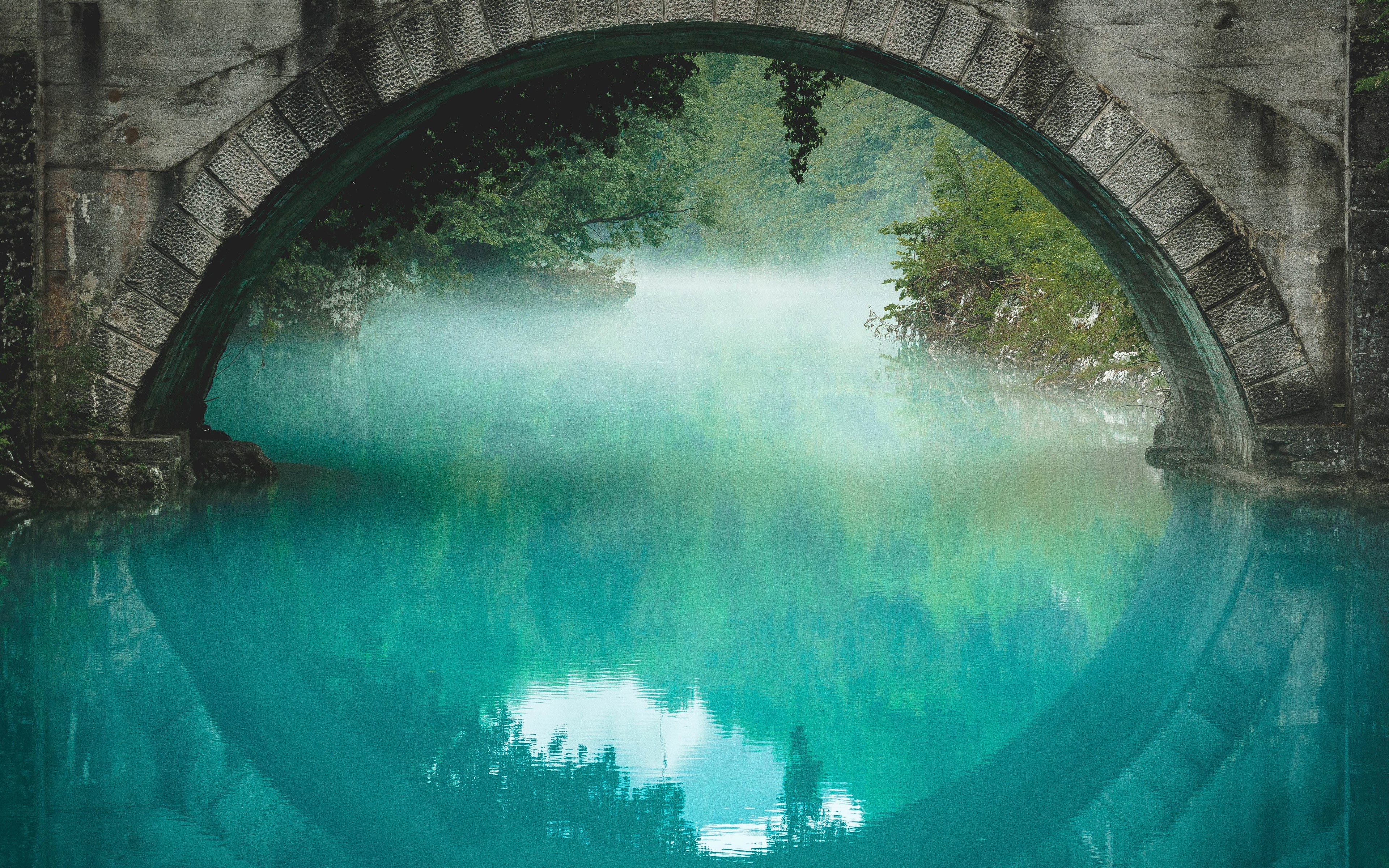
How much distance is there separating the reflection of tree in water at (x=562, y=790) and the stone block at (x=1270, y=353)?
207 inches

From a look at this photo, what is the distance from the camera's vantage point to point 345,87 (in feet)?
24.9

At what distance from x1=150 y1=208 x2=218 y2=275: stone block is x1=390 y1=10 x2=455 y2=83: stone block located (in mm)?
1569

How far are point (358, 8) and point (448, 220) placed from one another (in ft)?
59.8

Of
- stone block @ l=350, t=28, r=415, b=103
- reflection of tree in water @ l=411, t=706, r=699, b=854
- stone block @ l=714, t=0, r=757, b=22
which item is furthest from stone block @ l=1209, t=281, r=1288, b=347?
reflection of tree in water @ l=411, t=706, r=699, b=854

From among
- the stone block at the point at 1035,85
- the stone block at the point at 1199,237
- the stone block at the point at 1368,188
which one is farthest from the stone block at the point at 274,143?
the stone block at the point at 1368,188

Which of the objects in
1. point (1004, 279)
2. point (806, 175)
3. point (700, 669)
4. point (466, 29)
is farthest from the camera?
point (806, 175)

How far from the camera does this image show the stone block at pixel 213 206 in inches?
303

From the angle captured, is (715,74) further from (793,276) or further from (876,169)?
(876,169)

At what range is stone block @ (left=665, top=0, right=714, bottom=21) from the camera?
7.60 metres

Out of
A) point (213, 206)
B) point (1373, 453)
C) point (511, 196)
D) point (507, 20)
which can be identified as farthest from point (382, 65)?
point (511, 196)

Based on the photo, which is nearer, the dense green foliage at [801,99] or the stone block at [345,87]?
the stone block at [345,87]

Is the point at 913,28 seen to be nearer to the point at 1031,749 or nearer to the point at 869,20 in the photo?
the point at 869,20

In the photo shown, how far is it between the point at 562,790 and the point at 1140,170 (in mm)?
5488

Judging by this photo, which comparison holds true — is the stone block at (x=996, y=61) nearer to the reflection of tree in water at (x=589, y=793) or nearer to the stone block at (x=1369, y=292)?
the stone block at (x=1369, y=292)
